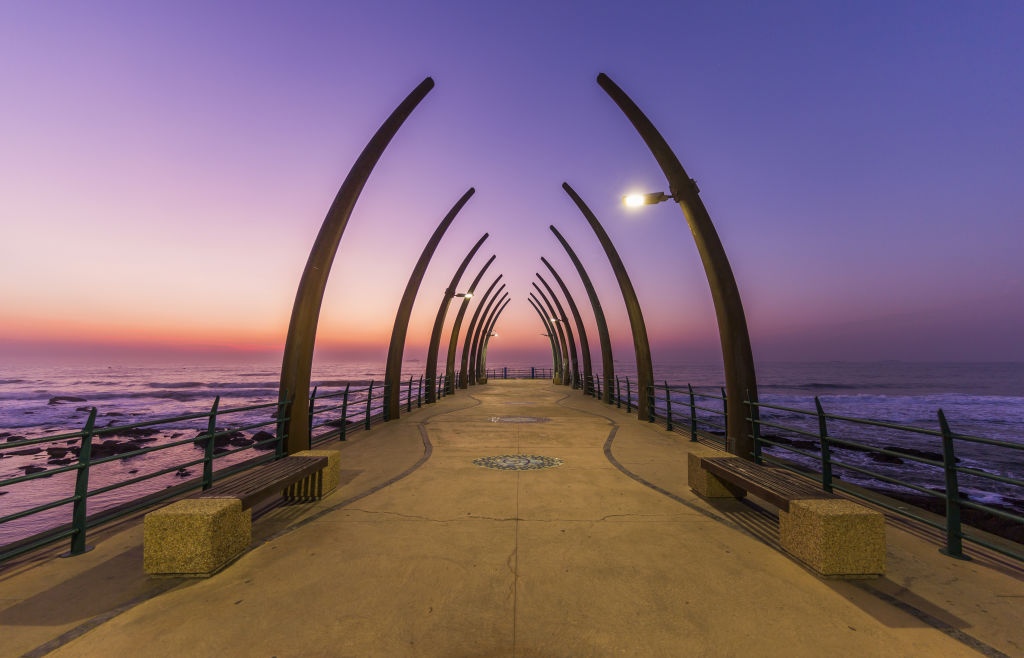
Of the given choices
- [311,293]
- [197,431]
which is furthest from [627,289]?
[197,431]

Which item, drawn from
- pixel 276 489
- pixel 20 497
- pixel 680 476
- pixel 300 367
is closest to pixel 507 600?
pixel 276 489

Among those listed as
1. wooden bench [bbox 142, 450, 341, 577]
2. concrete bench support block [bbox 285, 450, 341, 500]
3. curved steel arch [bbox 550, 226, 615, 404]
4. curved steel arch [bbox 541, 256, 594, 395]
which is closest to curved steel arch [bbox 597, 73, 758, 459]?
concrete bench support block [bbox 285, 450, 341, 500]

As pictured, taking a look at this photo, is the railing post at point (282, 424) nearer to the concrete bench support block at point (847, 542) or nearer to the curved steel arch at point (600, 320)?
the concrete bench support block at point (847, 542)

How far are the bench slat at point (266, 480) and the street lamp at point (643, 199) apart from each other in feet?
20.3

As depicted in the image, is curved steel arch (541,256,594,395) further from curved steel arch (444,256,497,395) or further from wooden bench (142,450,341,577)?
wooden bench (142,450,341,577)

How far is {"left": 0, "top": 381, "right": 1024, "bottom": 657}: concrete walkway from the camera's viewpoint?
2.67 meters

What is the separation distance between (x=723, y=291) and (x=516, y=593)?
20.9ft

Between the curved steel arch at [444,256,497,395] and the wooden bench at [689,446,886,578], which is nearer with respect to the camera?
the wooden bench at [689,446,886,578]

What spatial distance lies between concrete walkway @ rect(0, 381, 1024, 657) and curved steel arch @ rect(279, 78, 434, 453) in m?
2.64

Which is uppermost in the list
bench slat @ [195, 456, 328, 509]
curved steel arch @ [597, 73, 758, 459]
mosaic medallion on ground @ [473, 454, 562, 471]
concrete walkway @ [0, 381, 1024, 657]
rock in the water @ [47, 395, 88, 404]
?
curved steel arch @ [597, 73, 758, 459]

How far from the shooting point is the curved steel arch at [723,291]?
23.9ft

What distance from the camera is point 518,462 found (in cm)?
755

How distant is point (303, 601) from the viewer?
10.2 ft

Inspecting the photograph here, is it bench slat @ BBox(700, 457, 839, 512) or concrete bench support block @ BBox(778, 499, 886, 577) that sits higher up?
bench slat @ BBox(700, 457, 839, 512)
